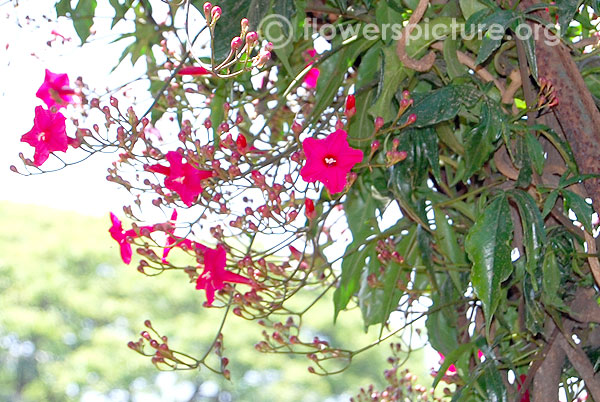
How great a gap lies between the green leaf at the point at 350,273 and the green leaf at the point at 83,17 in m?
0.39

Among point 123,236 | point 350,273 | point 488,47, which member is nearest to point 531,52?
point 488,47

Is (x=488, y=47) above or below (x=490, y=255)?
above

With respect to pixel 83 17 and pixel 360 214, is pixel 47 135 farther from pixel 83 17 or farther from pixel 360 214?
pixel 360 214

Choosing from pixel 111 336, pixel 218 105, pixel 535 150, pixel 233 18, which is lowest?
pixel 535 150

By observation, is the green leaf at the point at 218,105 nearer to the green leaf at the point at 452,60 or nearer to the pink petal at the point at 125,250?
the pink petal at the point at 125,250

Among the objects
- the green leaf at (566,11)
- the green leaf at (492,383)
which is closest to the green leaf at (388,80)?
the green leaf at (566,11)

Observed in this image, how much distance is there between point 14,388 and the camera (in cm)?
734

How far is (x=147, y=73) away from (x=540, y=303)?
53 cm

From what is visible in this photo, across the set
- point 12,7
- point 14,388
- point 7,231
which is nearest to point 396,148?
point 12,7

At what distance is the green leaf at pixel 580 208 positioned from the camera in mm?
684

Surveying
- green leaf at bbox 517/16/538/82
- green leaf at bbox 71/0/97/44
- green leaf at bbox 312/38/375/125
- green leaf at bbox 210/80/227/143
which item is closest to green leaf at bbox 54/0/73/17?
green leaf at bbox 71/0/97/44

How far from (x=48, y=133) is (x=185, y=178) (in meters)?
0.13

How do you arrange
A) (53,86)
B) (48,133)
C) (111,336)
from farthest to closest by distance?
1. (111,336)
2. (53,86)
3. (48,133)

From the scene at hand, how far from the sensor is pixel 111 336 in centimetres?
740
